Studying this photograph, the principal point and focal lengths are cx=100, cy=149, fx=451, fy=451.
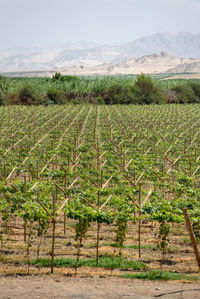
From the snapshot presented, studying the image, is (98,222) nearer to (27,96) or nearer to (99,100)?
(27,96)

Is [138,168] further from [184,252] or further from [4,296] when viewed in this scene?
[4,296]

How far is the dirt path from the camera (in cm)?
806

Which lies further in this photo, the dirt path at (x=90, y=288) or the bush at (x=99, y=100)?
the bush at (x=99, y=100)

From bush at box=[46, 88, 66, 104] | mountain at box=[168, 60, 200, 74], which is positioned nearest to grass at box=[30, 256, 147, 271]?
bush at box=[46, 88, 66, 104]

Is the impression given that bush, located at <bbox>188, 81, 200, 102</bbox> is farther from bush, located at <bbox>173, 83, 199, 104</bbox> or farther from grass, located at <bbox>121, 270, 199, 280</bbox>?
grass, located at <bbox>121, 270, 199, 280</bbox>

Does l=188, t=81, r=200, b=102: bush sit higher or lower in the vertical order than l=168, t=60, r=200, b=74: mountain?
lower

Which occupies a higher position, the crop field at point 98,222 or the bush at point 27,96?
the bush at point 27,96

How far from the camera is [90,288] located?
28.2 feet

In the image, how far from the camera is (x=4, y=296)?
799 cm

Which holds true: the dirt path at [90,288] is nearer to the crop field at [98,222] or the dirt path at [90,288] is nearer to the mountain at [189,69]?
the crop field at [98,222]

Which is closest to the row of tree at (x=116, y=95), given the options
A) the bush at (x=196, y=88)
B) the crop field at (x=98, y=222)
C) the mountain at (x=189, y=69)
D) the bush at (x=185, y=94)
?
the bush at (x=185, y=94)

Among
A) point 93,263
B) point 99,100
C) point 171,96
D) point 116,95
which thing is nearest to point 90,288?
point 93,263

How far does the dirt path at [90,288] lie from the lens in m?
8.06

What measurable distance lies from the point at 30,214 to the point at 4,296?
205 cm
